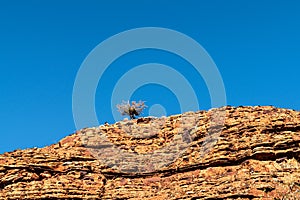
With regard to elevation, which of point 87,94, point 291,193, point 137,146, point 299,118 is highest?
point 87,94

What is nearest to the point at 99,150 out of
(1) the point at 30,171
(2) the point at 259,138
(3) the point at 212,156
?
(1) the point at 30,171

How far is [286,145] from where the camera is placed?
107ft

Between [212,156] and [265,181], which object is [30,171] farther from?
[265,181]

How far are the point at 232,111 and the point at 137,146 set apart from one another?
7.31 metres

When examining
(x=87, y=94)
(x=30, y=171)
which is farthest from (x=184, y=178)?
(x=87, y=94)

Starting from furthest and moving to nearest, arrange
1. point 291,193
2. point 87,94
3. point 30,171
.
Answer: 1. point 87,94
2. point 30,171
3. point 291,193

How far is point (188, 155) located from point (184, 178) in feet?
9.02

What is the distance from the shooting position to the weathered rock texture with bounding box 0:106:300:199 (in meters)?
30.5

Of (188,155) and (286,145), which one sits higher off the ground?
(188,155)

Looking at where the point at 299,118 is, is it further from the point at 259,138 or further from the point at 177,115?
the point at 177,115

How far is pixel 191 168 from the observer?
34.8 meters

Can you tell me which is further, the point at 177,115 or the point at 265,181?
the point at 177,115

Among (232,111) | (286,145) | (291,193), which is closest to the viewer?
(291,193)

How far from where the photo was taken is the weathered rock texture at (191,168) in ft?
100
